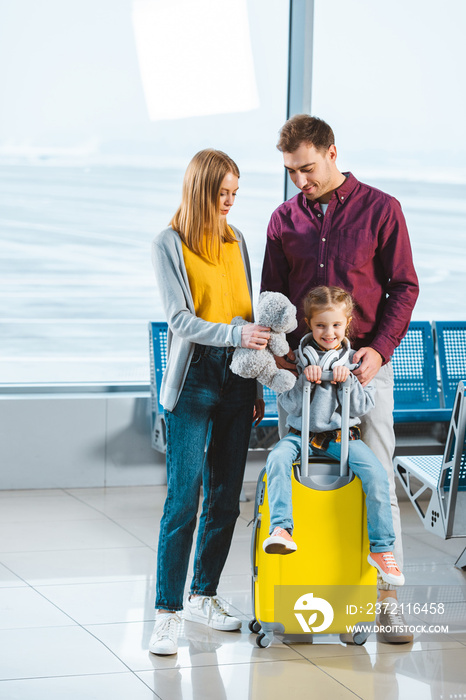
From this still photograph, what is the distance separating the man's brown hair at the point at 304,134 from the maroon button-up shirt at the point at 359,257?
202mm

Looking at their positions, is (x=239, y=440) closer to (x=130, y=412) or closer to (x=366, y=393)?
(x=366, y=393)

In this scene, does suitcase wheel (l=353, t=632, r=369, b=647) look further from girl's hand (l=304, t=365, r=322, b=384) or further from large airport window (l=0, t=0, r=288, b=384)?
large airport window (l=0, t=0, r=288, b=384)

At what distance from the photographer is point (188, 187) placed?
128 inches

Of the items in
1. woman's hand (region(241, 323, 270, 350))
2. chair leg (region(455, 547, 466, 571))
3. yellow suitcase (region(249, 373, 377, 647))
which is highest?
woman's hand (region(241, 323, 270, 350))

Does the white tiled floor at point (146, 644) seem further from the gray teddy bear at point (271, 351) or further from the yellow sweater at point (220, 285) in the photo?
the yellow sweater at point (220, 285)

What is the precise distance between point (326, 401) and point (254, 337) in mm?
419

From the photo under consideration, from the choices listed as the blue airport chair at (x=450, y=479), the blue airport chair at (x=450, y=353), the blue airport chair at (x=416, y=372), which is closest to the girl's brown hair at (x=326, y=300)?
the blue airport chair at (x=450, y=479)

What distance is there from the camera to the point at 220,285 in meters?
3.30

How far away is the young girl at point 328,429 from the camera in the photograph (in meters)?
3.17

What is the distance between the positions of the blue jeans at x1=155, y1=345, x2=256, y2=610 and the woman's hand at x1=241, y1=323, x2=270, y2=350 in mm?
175

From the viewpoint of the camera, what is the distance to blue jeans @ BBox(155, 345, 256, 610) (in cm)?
327

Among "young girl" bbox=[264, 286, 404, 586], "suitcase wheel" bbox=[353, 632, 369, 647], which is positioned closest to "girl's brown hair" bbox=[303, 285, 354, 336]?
"young girl" bbox=[264, 286, 404, 586]

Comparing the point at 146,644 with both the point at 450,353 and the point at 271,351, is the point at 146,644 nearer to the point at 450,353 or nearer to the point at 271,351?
the point at 271,351

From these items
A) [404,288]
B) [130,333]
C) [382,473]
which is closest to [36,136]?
[130,333]
